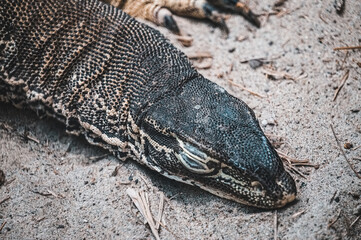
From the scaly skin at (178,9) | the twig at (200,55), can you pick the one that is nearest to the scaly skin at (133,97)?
the twig at (200,55)

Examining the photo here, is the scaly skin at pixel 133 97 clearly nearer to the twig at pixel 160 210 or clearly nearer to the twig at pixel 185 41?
the twig at pixel 160 210

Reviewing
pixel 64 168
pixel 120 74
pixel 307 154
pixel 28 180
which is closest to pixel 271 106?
pixel 307 154

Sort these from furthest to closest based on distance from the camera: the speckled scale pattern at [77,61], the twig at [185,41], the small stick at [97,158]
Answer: the twig at [185,41] < the small stick at [97,158] < the speckled scale pattern at [77,61]

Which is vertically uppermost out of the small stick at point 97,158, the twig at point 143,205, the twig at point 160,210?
the twig at point 160,210

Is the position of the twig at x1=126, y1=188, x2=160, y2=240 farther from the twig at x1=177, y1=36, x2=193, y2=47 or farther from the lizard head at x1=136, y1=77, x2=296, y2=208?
the twig at x1=177, y1=36, x2=193, y2=47

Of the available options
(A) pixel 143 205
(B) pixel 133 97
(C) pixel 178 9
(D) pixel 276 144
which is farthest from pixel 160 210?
(C) pixel 178 9

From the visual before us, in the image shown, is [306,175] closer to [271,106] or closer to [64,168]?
[271,106]
